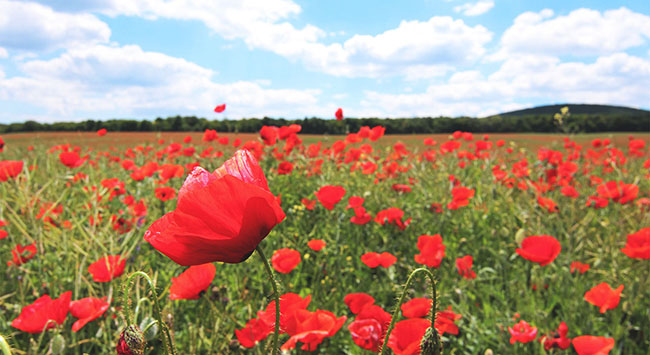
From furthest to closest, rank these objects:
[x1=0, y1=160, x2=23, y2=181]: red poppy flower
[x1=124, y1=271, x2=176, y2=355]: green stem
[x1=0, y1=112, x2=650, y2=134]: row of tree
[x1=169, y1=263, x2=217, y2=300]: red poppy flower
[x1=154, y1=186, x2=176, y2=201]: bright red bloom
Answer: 1. [x1=0, y1=112, x2=650, y2=134]: row of tree
2. [x1=154, y1=186, x2=176, y2=201]: bright red bloom
3. [x1=0, y1=160, x2=23, y2=181]: red poppy flower
4. [x1=169, y1=263, x2=217, y2=300]: red poppy flower
5. [x1=124, y1=271, x2=176, y2=355]: green stem

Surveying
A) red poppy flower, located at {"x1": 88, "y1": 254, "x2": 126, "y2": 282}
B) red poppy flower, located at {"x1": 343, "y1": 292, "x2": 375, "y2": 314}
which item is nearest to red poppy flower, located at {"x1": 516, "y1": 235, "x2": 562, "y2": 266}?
red poppy flower, located at {"x1": 343, "y1": 292, "x2": 375, "y2": 314}

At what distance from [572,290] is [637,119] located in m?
39.7

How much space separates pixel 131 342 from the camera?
20.7 inches

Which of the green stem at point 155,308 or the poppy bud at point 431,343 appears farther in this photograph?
the poppy bud at point 431,343

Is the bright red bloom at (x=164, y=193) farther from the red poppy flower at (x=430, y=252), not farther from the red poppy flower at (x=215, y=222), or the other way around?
the red poppy flower at (x=215, y=222)

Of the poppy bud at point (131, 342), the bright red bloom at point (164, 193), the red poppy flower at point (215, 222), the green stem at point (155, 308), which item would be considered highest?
the red poppy flower at point (215, 222)

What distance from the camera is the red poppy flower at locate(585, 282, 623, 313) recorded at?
1376 millimetres

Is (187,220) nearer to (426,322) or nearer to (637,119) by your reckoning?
(426,322)

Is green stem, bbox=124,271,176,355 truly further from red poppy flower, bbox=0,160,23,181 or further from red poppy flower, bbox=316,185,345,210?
red poppy flower, bbox=0,160,23,181

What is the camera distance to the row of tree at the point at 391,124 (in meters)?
4.65

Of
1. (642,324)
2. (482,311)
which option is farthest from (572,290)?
(482,311)

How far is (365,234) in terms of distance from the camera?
2744 mm

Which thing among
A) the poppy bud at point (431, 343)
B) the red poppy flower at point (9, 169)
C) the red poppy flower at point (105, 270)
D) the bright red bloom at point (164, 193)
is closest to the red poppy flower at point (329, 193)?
the red poppy flower at point (105, 270)

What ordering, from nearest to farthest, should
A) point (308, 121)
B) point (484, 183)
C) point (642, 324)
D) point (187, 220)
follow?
point (187, 220), point (642, 324), point (484, 183), point (308, 121)
